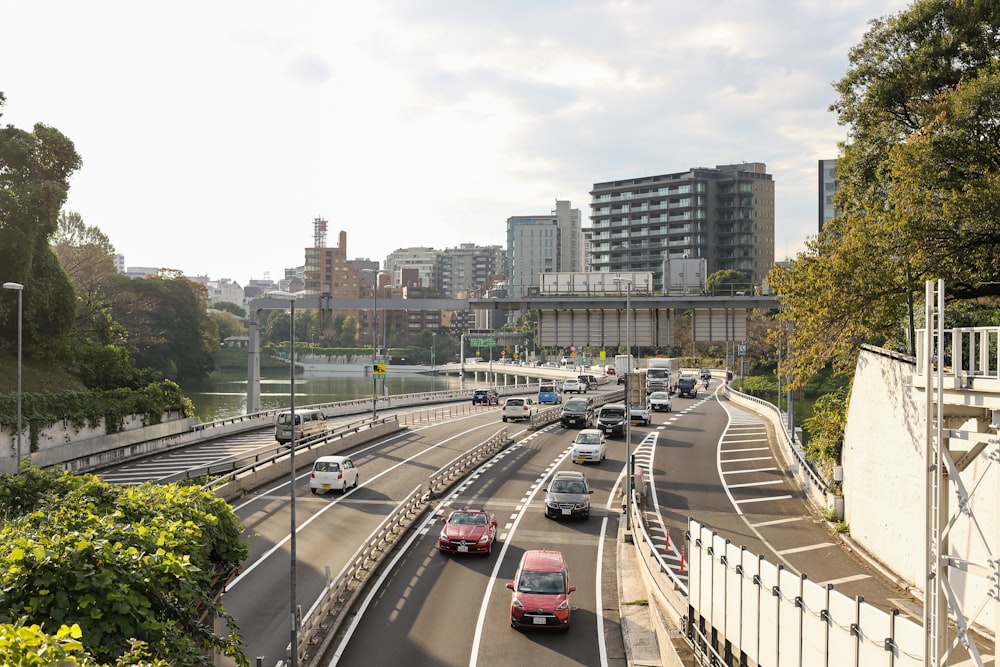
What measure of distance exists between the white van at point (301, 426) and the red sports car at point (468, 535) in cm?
2328

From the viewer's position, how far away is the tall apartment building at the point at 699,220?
155875 mm

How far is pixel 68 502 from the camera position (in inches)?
520

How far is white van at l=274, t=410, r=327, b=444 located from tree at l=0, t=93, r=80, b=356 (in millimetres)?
14929

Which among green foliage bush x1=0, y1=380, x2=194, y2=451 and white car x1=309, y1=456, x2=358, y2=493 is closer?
white car x1=309, y1=456, x2=358, y2=493

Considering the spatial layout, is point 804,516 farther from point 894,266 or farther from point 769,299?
point 769,299

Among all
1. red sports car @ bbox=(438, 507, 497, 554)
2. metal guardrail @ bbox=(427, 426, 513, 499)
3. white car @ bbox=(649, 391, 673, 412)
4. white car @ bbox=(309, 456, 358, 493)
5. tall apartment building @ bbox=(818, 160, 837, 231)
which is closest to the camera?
red sports car @ bbox=(438, 507, 497, 554)

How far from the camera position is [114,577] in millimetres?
9656

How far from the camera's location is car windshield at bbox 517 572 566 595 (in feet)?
68.8

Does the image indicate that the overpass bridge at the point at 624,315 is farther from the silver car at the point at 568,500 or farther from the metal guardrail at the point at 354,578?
the silver car at the point at 568,500

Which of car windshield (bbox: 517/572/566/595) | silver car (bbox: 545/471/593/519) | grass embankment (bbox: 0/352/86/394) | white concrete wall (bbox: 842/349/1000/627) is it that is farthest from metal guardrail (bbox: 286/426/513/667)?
grass embankment (bbox: 0/352/86/394)

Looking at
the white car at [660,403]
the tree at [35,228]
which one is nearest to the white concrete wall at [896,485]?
the white car at [660,403]

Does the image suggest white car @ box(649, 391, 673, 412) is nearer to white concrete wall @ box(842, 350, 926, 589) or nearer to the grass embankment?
white concrete wall @ box(842, 350, 926, 589)

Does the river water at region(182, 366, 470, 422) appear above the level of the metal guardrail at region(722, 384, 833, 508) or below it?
below

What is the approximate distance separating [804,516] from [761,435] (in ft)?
74.2
